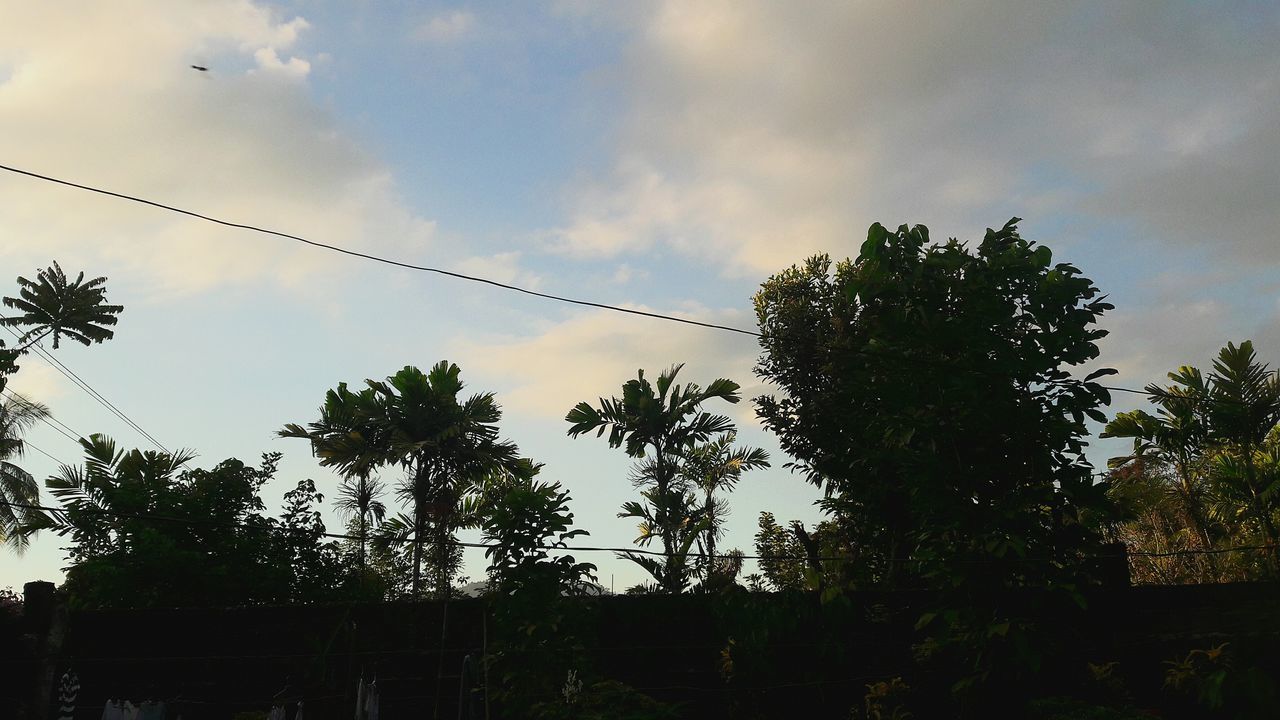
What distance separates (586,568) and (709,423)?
817cm

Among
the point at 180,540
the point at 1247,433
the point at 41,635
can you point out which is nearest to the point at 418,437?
the point at 180,540

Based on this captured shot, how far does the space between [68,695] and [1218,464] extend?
17.9m

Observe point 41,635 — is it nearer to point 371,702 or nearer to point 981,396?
point 371,702

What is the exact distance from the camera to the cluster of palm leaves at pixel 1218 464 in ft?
52.3

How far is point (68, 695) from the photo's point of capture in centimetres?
1013

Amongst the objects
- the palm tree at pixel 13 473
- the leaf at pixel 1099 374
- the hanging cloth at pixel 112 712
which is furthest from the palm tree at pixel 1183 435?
the palm tree at pixel 13 473

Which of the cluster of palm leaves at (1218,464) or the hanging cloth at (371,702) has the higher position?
the cluster of palm leaves at (1218,464)

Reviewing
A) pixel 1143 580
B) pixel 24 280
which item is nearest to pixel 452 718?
pixel 1143 580

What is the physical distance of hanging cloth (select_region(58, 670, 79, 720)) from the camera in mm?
10008

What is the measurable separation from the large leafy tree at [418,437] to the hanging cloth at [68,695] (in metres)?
9.14

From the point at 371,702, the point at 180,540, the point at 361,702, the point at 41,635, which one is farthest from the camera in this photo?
the point at 180,540

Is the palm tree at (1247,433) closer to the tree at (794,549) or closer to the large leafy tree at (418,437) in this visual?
the tree at (794,549)

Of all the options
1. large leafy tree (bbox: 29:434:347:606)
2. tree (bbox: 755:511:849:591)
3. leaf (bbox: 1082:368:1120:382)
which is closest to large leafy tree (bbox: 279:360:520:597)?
large leafy tree (bbox: 29:434:347:606)

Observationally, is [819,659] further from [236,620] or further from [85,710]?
[85,710]
